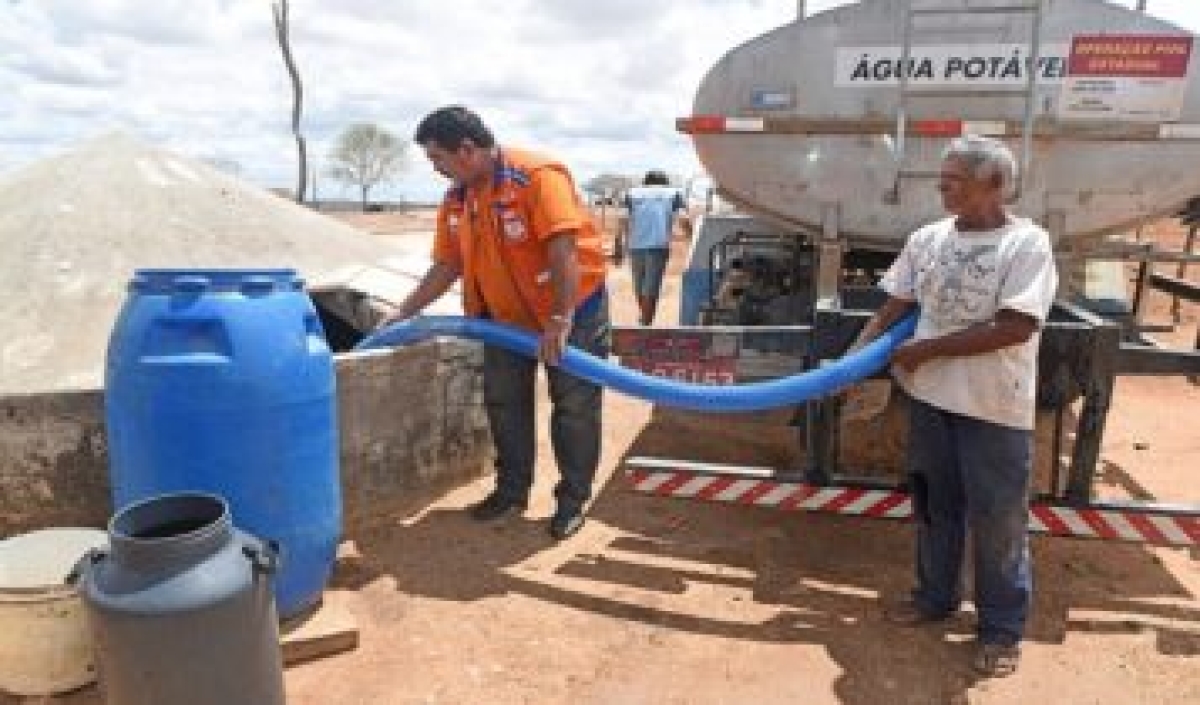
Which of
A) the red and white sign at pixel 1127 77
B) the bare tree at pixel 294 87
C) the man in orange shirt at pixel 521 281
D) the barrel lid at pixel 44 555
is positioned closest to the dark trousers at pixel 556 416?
the man in orange shirt at pixel 521 281

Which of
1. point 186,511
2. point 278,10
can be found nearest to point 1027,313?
point 186,511

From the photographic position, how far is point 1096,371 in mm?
3619

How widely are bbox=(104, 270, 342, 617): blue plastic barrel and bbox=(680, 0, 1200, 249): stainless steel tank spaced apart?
2.66m

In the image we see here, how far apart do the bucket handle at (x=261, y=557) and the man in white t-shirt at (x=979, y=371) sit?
6.90 ft

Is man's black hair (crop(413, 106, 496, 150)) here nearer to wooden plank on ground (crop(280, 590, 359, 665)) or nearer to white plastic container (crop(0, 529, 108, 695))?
wooden plank on ground (crop(280, 590, 359, 665))

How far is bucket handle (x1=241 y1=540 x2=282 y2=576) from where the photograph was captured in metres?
2.58

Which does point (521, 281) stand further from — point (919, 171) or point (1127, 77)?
point (1127, 77)

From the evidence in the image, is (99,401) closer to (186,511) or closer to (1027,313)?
(186,511)

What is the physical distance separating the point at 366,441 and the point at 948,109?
312cm

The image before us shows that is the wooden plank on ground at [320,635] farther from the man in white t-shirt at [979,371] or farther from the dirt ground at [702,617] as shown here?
the man in white t-shirt at [979,371]

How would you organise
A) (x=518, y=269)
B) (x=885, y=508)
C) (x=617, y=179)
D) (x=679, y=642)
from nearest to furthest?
1. (x=679, y=642)
2. (x=885, y=508)
3. (x=518, y=269)
4. (x=617, y=179)

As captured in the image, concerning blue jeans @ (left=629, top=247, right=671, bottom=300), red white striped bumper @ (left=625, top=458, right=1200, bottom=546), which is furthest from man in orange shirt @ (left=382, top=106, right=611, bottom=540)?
blue jeans @ (left=629, top=247, right=671, bottom=300)

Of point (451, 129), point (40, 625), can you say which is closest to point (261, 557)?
point (40, 625)

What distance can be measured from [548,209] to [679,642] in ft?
5.81
